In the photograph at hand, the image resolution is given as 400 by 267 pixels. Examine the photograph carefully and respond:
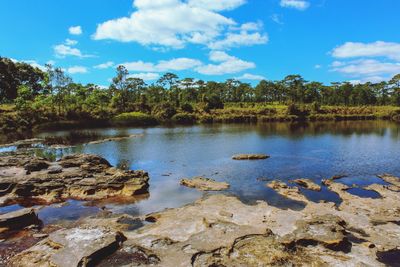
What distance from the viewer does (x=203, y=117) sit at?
14312 centimetres

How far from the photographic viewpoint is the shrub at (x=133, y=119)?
417ft

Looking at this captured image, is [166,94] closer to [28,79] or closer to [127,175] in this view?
[28,79]

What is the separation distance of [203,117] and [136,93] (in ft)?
193

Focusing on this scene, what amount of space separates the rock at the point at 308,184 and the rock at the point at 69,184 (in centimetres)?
1762

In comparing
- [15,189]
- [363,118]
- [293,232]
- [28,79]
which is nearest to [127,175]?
[15,189]

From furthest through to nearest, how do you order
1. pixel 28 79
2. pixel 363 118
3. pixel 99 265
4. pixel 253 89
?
pixel 253 89, pixel 363 118, pixel 28 79, pixel 99 265

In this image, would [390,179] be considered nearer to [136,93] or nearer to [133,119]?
[133,119]

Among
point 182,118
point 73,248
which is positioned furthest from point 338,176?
point 182,118

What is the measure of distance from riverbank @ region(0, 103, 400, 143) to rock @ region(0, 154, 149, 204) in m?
73.2

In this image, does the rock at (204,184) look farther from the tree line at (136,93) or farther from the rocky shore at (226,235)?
the tree line at (136,93)

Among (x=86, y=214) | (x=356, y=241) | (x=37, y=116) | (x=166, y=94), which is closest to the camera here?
(x=356, y=241)

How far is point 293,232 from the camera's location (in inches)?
829

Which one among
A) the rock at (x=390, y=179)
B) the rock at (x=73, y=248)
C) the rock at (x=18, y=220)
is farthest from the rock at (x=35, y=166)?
the rock at (x=390, y=179)

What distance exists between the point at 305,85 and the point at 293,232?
184 meters
